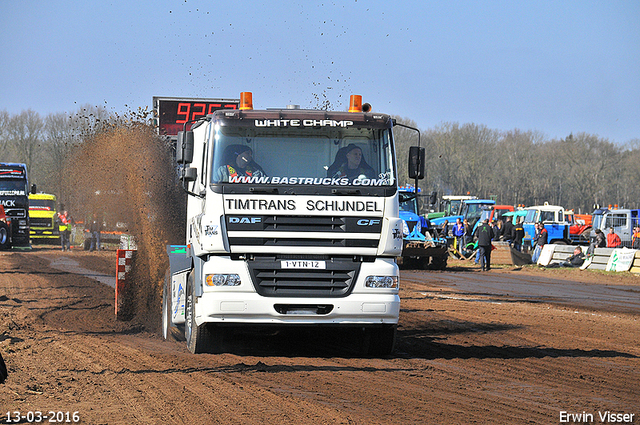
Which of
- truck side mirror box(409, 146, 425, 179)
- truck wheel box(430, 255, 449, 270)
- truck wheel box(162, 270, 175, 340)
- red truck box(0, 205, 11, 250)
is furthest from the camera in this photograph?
red truck box(0, 205, 11, 250)

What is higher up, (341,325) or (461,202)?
(461,202)

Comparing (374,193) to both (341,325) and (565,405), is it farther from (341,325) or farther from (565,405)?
(565,405)

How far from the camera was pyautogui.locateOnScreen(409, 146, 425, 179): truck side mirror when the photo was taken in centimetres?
884

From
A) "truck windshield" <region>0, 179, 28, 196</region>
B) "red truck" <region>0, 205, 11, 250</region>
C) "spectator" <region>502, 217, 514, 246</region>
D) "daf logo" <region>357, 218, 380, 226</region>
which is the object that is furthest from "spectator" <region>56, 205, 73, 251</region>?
"daf logo" <region>357, 218, 380, 226</region>

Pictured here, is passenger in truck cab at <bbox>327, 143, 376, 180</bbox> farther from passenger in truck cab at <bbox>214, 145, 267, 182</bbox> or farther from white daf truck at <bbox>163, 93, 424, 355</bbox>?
passenger in truck cab at <bbox>214, 145, 267, 182</bbox>

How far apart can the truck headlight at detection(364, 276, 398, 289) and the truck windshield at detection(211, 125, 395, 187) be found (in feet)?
3.51

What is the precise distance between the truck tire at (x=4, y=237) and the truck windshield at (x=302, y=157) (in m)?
28.6

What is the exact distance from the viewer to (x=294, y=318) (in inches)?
308

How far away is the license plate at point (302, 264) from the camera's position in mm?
7758

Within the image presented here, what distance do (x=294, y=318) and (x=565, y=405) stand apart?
302 centimetres

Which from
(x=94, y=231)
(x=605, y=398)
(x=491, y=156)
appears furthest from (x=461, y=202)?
(x=491, y=156)

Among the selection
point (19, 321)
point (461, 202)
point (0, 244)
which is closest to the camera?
point (19, 321)

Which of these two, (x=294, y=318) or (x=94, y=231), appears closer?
(x=294, y=318)

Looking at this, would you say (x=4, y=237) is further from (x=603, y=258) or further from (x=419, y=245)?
(x=603, y=258)
